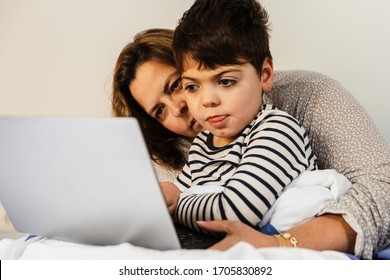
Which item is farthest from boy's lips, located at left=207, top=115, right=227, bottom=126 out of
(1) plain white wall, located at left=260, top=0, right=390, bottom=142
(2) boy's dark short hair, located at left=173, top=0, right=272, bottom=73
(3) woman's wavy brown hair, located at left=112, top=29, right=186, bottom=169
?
(1) plain white wall, located at left=260, top=0, right=390, bottom=142

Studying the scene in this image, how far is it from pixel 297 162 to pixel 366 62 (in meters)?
0.86

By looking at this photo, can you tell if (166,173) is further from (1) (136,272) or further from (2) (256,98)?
(1) (136,272)

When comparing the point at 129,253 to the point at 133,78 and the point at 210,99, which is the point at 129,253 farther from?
the point at 133,78

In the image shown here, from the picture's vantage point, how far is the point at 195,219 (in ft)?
3.30

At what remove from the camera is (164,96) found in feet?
4.57

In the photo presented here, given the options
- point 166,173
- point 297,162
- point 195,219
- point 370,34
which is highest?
point 370,34

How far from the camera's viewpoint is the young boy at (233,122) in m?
0.95

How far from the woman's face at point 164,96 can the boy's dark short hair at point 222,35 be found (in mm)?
223

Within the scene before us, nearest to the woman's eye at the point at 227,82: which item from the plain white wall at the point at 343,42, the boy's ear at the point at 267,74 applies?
the boy's ear at the point at 267,74

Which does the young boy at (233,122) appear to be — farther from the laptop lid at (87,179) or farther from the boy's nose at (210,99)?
the laptop lid at (87,179)

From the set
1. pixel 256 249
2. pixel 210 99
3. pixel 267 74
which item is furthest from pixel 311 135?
pixel 256 249

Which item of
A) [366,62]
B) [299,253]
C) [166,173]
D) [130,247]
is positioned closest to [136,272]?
[130,247]

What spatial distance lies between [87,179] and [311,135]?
0.67 metres

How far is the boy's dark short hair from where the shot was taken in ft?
3.51
